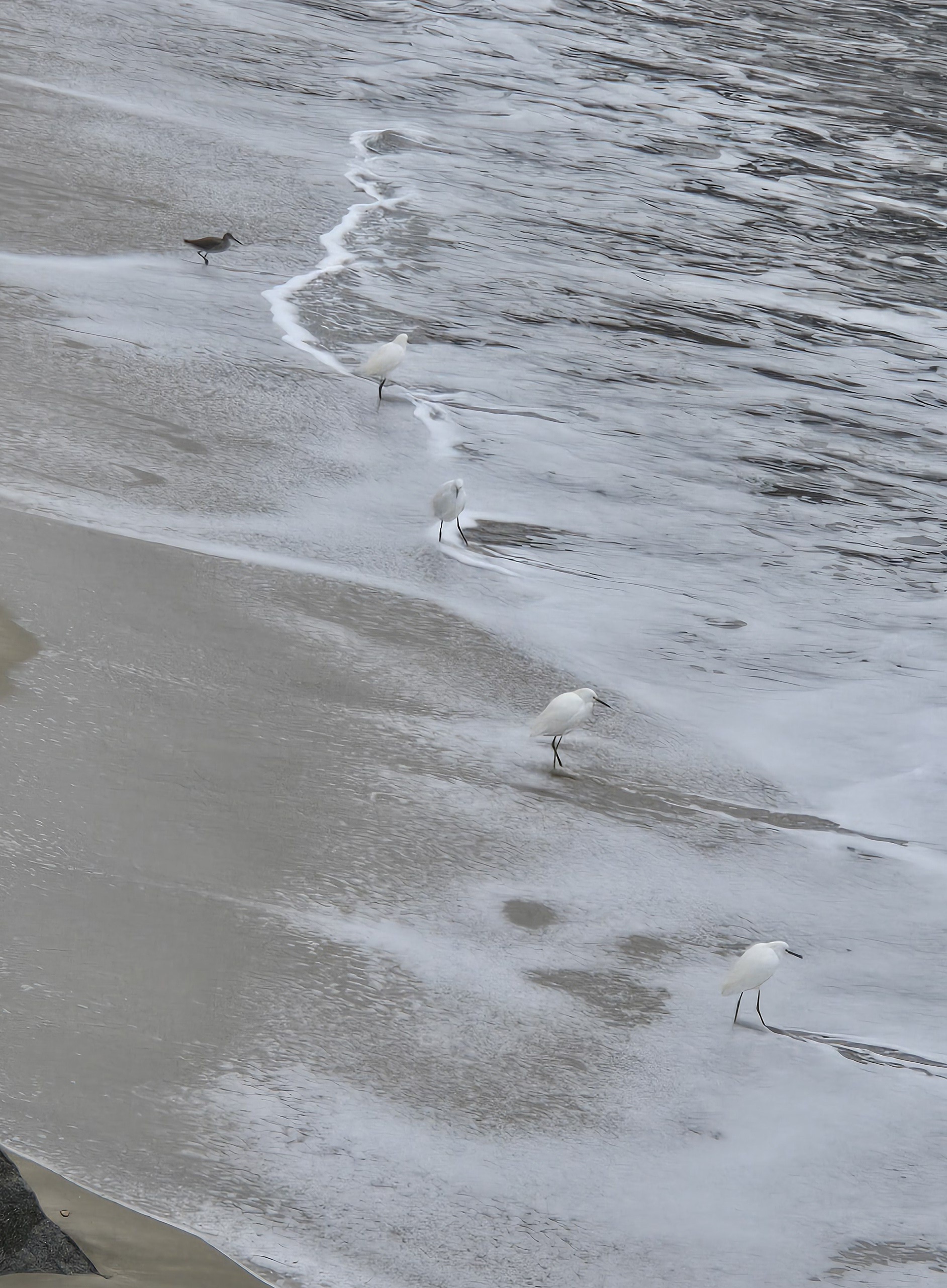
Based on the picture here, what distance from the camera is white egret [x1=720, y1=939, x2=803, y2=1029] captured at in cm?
378

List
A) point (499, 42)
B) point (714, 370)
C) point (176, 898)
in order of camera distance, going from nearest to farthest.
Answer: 1. point (176, 898)
2. point (714, 370)
3. point (499, 42)

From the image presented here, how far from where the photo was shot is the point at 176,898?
12.2ft

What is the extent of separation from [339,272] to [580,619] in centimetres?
411

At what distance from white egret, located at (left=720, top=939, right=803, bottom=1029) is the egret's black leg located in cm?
9

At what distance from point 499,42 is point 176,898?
1527 cm

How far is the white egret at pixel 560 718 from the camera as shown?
15.5 ft

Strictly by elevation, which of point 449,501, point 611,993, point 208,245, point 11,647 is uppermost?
point 208,245

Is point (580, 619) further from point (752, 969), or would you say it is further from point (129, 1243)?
point (129, 1243)

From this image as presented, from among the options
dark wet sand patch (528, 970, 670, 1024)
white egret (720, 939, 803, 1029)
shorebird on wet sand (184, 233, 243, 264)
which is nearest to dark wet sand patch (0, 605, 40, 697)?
dark wet sand patch (528, 970, 670, 1024)

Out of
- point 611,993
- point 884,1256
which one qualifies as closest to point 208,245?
point 611,993

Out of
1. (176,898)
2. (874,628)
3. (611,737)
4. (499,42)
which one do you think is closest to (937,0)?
(499,42)

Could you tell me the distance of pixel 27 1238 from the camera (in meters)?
2.53

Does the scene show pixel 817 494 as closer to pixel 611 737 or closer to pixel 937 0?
pixel 611 737

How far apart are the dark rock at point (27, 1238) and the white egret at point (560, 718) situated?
8.10ft
